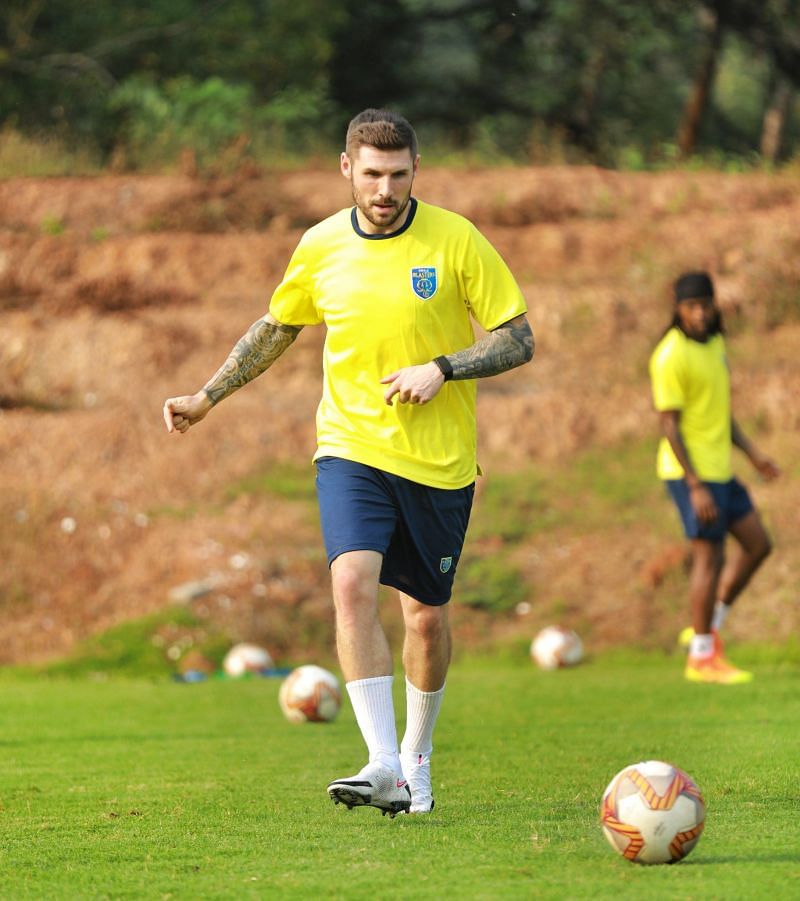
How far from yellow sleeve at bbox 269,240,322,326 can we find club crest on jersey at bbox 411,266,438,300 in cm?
46

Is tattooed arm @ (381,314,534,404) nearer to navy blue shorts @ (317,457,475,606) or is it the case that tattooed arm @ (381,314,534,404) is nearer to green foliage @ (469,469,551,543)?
navy blue shorts @ (317,457,475,606)

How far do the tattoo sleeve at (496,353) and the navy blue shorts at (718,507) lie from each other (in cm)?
485

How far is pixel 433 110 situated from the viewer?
27.2 metres

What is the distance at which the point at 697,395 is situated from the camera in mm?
10578

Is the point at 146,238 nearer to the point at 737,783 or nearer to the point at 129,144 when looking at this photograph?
the point at 129,144

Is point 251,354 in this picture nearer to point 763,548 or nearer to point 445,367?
point 445,367

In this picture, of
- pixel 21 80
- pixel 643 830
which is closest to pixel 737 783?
pixel 643 830

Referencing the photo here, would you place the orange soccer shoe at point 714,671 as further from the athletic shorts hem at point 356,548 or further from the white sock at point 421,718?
the athletic shorts hem at point 356,548

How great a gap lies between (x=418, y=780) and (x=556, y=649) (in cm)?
Result: 672

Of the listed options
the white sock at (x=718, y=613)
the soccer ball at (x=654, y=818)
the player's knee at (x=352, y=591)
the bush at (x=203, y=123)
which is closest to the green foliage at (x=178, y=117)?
the bush at (x=203, y=123)

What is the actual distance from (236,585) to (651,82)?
56.1 feet

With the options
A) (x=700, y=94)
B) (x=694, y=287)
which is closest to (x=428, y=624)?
(x=694, y=287)

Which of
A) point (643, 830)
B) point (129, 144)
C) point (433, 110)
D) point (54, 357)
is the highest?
point (433, 110)

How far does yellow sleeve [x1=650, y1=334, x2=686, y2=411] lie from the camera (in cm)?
1041
